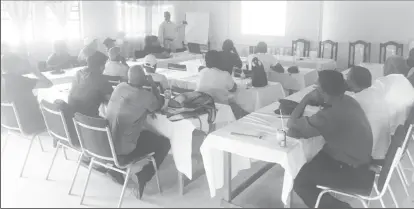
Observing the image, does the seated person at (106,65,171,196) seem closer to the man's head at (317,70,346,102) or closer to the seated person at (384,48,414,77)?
the man's head at (317,70,346,102)

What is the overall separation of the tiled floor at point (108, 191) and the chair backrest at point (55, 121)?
41 centimetres

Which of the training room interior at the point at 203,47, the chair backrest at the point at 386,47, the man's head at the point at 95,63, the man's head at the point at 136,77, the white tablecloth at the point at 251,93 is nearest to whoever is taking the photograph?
the training room interior at the point at 203,47

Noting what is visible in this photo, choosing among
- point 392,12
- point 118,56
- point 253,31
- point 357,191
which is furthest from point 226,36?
point 357,191

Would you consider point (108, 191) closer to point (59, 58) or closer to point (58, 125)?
point (58, 125)

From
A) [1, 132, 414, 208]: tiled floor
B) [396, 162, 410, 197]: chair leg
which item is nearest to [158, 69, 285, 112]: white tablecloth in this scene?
[1, 132, 414, 208]: tiled floor

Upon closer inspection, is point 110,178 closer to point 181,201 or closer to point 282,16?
point 181,201

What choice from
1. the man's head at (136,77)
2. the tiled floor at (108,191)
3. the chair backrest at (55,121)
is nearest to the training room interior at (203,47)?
the tiled floor at (108,191)

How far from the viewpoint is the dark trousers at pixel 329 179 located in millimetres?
2248

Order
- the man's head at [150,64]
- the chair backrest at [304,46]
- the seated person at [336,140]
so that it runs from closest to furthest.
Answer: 1. the seated person at [336,140]
2. the man's head at [150,64]
3. the chair backrest at [304,46]

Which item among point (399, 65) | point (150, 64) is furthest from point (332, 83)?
point (150, 64)

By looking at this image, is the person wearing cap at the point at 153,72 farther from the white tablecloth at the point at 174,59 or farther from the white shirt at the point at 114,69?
the white tablecloth at the point at 174,59

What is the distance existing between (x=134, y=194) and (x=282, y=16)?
19.1ft

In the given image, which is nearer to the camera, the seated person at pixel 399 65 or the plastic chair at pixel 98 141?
the plastic chair at pixel 98 141

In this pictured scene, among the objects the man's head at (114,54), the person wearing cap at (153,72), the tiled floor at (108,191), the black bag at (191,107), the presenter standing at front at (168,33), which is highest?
the presenter standing at front at (168,33)
